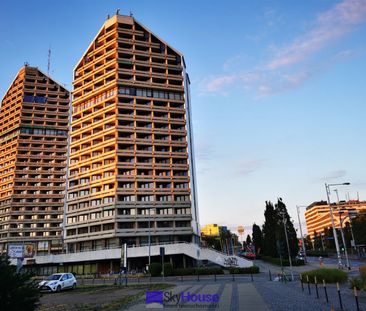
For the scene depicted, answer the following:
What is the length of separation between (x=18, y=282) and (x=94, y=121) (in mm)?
71205

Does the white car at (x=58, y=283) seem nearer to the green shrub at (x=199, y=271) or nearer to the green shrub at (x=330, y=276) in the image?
the green shrub at (x=199, y=271)

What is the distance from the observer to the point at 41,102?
109 metres

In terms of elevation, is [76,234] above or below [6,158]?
below

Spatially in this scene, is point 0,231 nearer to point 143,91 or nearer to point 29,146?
point 29,146

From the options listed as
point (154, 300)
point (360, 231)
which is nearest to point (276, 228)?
point (360, 231)

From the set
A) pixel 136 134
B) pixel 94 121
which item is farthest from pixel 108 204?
pixel 94 121

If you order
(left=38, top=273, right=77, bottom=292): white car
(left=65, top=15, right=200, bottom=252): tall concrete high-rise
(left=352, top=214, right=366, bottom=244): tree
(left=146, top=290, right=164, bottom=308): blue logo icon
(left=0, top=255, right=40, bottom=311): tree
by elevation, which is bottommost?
(left=146, top=290, right=164, bottom=308): blue logo icon

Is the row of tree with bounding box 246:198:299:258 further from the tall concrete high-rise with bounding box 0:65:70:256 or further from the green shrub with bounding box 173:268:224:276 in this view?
the tall concrete high-rise with bounding box 0:65:70:256

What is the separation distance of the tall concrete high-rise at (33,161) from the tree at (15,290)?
90.9m

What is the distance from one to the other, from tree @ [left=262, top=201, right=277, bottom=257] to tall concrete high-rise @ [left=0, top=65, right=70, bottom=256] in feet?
195

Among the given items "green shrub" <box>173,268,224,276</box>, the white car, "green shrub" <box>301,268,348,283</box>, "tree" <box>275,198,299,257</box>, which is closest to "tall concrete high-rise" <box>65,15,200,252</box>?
"tree" <box>275,198,299,257</box>

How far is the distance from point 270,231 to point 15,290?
6337 centimetres

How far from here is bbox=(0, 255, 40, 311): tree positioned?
840 centimetres

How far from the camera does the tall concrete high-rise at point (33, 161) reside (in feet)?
314
